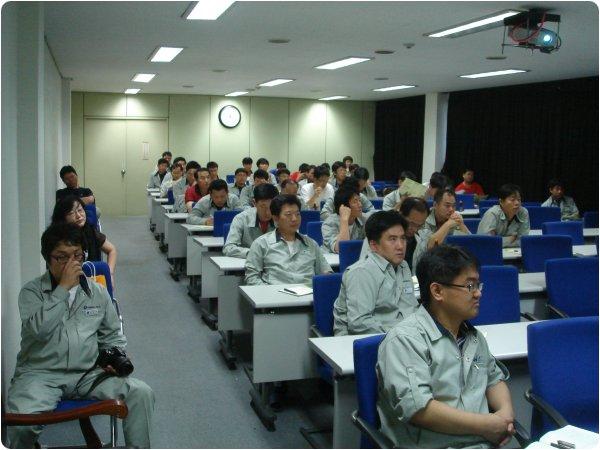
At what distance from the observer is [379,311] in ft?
10.9

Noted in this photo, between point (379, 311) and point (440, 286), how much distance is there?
3.64 ft

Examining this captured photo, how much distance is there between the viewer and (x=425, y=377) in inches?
83.9

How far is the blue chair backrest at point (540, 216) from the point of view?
296 inches

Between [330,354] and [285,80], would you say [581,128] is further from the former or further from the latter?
[330,354]

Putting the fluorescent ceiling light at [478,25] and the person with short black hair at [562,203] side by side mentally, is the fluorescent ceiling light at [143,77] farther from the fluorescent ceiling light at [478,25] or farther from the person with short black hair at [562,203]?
the person with short black hair at [562,203]

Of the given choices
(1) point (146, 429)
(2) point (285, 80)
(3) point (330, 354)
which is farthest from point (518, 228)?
(2) point (285, 80)

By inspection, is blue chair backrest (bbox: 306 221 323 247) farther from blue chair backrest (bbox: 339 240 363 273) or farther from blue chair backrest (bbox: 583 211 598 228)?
blue chair backrest (bbox: 583 211 598 228)

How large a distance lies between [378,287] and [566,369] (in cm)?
105

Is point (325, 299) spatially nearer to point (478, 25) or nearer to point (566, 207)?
point (478, 25)

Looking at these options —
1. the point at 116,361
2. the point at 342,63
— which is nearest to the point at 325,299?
the point at 116,361

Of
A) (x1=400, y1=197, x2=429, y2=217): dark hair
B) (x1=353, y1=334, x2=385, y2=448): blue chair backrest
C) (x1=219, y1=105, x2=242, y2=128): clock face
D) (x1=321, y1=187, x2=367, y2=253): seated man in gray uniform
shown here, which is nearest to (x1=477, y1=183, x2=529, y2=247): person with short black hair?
(x1=321, y1=187, x2=367, y2=253): seated man in gray uniform

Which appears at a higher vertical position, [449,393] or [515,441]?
[449,393]

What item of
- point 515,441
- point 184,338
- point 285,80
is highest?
point 285,80

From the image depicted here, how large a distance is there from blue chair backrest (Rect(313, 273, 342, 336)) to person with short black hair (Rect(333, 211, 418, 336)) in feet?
0.44
